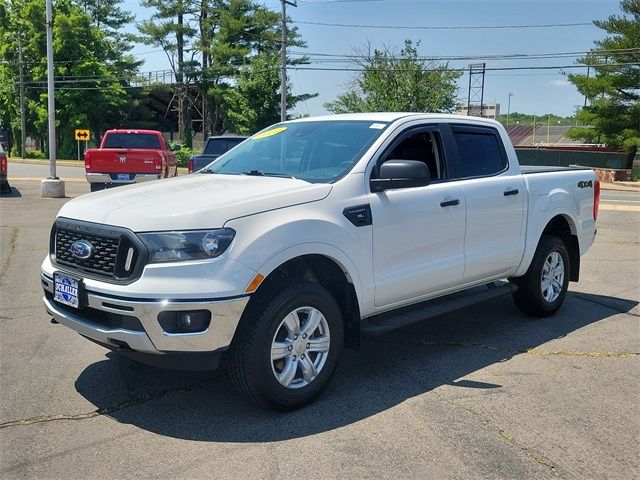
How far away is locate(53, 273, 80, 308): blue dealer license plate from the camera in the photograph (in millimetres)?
3875

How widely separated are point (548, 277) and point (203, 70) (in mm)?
56522

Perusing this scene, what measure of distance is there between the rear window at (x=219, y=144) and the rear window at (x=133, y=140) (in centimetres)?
179

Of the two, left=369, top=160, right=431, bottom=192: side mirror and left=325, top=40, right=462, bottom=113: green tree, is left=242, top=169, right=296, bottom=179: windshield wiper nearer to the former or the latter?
left=369, top=160, right=431, bottom=192: side mirror

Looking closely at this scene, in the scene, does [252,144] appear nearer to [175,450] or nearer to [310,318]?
[310,318]

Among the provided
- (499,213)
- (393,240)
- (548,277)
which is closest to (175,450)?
(393,240)

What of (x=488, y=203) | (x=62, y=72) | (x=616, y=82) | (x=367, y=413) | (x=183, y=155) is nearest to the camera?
(x=367, y=413)

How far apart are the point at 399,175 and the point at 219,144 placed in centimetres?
1158

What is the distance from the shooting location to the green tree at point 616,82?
35.6 metres

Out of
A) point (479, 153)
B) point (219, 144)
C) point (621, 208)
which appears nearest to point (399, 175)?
point (479, 153)

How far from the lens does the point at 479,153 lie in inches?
224

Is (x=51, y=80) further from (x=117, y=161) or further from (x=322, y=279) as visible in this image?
(x=322, y=279)

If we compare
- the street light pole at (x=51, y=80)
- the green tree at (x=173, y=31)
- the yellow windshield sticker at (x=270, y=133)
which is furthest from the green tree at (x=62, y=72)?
the yellow windshield sticker at (x=270, y=133)

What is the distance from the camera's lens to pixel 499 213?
5.55m

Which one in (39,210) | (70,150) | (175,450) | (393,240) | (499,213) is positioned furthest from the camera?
(70,150)
